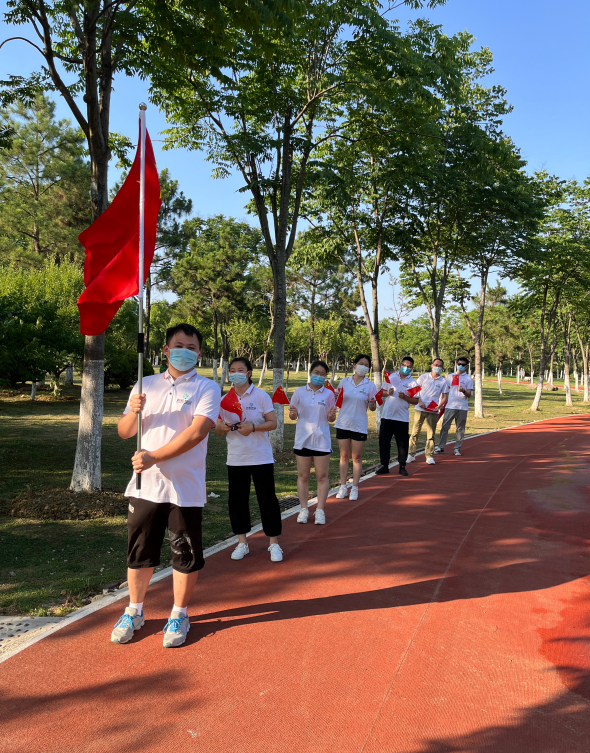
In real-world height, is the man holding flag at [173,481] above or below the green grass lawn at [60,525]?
above

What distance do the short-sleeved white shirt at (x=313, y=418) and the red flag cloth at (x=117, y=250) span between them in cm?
271

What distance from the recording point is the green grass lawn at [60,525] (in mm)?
4605

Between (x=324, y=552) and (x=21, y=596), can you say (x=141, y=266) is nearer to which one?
(x=21, y=596)

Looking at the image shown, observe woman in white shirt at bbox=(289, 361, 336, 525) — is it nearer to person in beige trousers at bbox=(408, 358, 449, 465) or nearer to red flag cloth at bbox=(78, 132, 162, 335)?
red flag cloth at bbox=(78, 132, 162, 335)

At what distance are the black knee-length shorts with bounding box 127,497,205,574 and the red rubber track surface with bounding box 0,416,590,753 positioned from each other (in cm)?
56

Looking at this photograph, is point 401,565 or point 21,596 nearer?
point 21,596

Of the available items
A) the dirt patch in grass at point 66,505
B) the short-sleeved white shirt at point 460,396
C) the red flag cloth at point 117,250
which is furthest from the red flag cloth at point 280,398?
the short-sleeved white shirt at point 460,396

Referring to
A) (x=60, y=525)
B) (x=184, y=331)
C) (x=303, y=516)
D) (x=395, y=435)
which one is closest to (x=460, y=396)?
(x=395, y=435)

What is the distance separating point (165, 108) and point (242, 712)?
11.1 meters

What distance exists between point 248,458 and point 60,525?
2.66 metres

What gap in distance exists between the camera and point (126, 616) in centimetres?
379

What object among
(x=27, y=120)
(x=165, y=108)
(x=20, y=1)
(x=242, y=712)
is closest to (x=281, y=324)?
(x=165, y=108)

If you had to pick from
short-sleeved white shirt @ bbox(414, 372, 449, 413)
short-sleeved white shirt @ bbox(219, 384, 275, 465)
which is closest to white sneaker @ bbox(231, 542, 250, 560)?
short-sleeved white shirt @ bbox(219, 384, 275, 465)

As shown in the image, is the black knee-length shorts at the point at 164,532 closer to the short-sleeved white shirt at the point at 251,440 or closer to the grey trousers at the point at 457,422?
the short-sleeved white shirt at the point at 251,440
